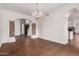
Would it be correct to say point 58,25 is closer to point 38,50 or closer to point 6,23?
point 38,50

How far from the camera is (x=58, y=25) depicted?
6730 millimetres

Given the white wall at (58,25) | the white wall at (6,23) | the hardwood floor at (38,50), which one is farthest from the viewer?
the white wall at (6,23)

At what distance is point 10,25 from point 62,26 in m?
4.33

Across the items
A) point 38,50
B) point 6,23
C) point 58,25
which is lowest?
point 38,50

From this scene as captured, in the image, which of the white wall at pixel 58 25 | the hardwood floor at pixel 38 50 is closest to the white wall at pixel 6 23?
the hardwood floor at pixel 38 50

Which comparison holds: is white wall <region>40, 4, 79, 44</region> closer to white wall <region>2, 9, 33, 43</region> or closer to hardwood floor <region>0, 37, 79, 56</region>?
hardwood floor <region>0, 37, 79, 56</region>

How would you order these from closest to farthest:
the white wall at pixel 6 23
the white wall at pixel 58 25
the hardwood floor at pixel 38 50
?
1. the hardwood floor at pixel 38 50
2. the white wall at pixel 58 25
3. the white wall at pixel 6 23

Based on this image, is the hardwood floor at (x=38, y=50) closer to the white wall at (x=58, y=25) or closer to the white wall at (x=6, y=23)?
the white wall at (x=58, y=25)

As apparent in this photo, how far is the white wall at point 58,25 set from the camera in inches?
242

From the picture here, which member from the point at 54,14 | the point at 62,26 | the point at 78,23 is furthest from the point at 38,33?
the point at 78,23

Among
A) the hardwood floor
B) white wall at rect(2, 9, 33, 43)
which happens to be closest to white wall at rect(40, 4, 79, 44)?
the hardwood floor

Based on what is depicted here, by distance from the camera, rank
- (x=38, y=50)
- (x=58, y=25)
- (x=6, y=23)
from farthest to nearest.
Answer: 1. (x=6, y=23)
2. (x=58, y=25)
3. (x=38, y=50)

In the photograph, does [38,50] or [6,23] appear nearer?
[38,50]

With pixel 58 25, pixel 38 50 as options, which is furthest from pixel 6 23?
pixel 58 25
